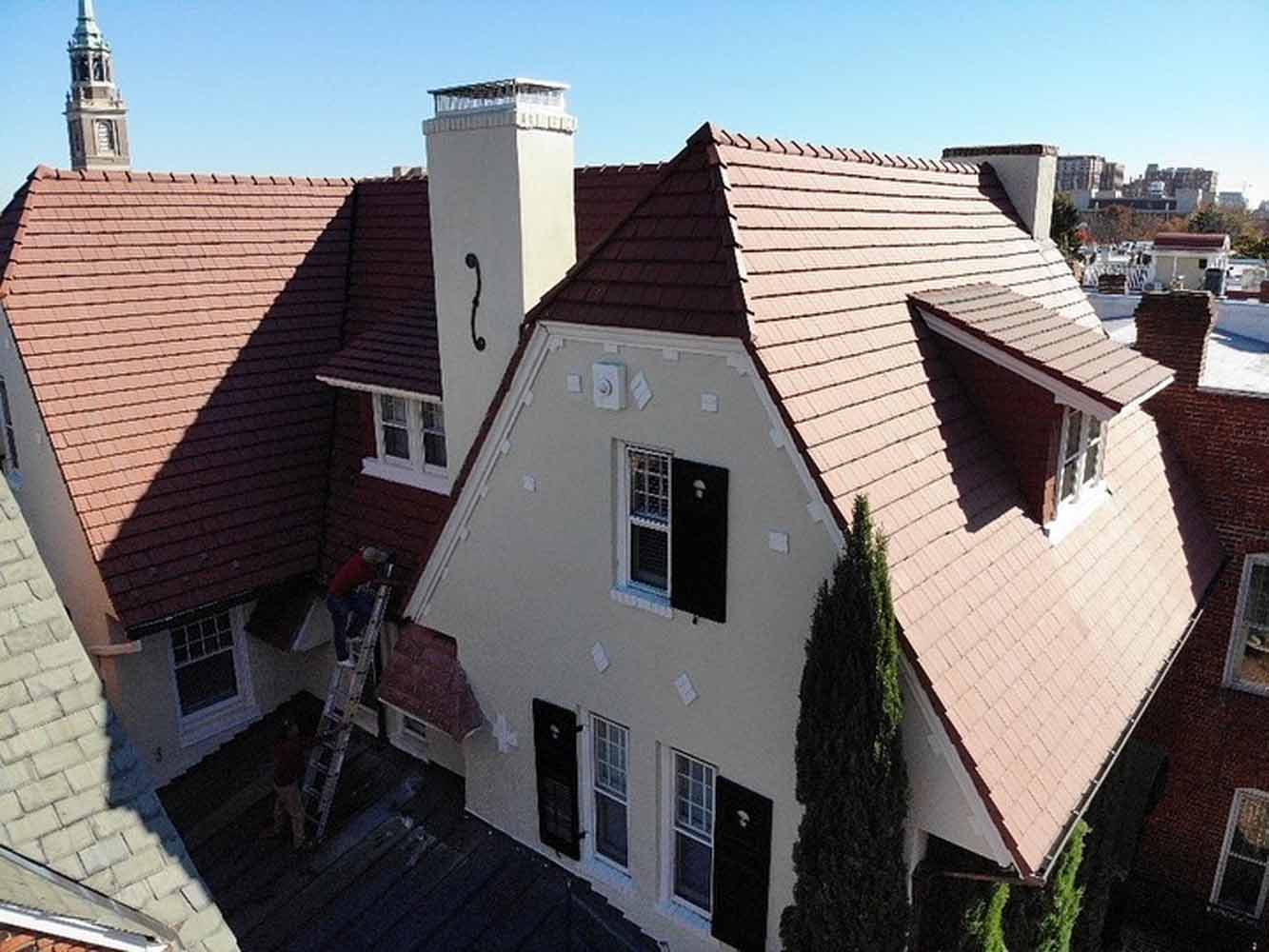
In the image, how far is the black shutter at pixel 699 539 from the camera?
816cm

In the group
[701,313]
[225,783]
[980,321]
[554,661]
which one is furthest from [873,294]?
[225,783]

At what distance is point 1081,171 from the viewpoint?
568ft

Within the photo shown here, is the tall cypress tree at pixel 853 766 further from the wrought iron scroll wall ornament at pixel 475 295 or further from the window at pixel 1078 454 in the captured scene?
the wrought iron scroll wall ornament at pixel 475 295

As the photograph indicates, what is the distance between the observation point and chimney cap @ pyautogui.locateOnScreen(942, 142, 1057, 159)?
14773mm

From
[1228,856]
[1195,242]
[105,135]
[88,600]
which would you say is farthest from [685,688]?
[105,135]

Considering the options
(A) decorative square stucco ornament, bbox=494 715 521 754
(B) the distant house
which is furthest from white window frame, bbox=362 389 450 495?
(B) the distant house

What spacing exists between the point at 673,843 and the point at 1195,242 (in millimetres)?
30562

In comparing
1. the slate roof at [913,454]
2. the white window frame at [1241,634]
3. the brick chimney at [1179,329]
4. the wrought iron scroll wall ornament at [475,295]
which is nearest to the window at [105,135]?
the wrought iron scroll wall ornament at [475,295]

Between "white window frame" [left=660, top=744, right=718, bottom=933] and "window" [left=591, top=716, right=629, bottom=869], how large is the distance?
529 mm

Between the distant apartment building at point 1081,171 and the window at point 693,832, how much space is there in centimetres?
18796

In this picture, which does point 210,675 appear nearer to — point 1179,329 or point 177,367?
point 177,367

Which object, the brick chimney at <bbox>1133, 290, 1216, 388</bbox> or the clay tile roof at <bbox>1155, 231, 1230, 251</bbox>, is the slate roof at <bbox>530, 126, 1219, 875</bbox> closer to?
the brick chimney at <bbox>1133, 290, 1216, 388</bbox>

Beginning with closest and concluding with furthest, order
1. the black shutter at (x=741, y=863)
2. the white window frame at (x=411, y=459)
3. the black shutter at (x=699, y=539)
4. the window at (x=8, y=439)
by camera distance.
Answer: the black shutter at (x=699, y=539)
the black shutter at (x=741, y=863)
the white window frame at (x=411, y=459)
the window at (x=8, y=439)

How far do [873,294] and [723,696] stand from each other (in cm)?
450
